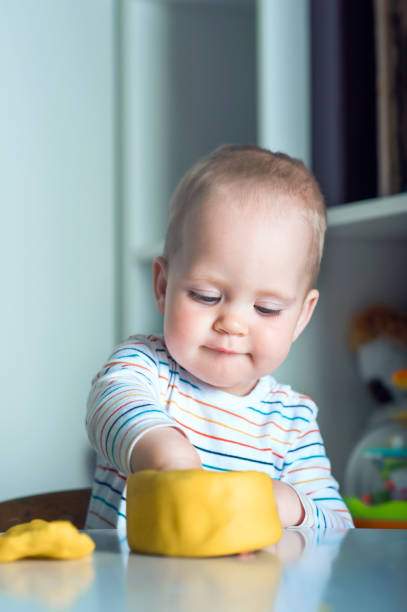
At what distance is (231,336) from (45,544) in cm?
29

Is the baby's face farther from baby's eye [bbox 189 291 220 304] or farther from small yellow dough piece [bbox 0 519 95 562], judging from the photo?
small yellow dough piece [bbox 0 519 95 562]

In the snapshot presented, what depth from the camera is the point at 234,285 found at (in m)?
0.67

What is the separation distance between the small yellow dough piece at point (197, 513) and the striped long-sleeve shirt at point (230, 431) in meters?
0.25

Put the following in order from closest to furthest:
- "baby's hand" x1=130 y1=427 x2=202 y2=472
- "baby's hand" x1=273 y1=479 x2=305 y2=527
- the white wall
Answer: "baby's hand" x1=130 y1=427 x2=202 y2=472 < "baby's hand" x1=273 y1=479 x2=305 y2=527 < the white wall

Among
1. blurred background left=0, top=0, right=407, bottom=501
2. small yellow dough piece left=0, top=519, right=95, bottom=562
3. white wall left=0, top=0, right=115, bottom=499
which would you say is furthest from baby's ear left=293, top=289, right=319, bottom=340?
white wall left=0, top=0, right=115, bottom=499

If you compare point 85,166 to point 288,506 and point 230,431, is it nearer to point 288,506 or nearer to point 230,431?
point 230,431

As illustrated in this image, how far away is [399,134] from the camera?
102 centimetres

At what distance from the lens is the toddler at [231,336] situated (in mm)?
670

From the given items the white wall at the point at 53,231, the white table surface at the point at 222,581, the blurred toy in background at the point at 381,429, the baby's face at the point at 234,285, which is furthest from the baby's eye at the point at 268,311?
the white wall at the point at 53,231

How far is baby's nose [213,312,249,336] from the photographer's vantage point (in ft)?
2.22

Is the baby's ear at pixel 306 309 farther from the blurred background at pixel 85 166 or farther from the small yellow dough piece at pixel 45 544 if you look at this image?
the blurred background at pixel 85 166

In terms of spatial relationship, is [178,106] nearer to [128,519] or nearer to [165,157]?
[165,157]

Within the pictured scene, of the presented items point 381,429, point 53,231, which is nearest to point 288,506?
point 381,429

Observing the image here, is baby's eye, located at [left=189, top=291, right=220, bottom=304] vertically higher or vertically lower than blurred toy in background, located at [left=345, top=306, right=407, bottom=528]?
higher
